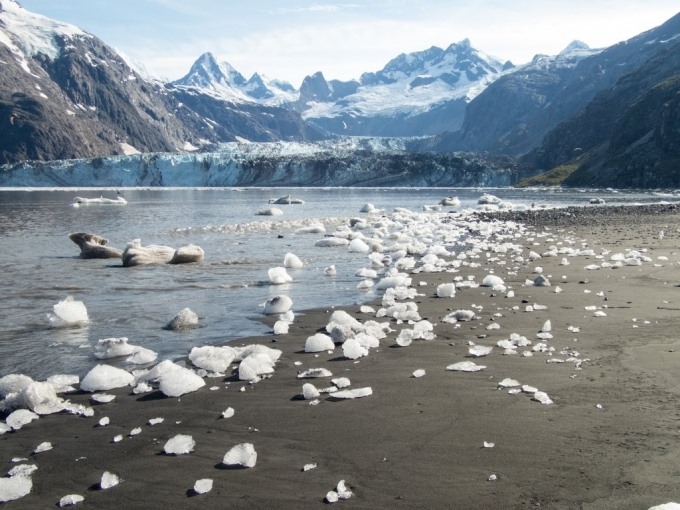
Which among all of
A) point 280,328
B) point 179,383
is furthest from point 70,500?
point 280,328

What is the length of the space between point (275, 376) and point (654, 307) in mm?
6533

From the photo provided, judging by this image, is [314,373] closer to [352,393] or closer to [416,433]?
[352,393]

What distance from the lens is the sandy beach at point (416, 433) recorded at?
14.6 ft

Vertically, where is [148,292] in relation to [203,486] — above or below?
below

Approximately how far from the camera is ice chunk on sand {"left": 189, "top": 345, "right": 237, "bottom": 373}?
742cm

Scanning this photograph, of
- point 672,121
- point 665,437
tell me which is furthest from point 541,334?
point 672,121

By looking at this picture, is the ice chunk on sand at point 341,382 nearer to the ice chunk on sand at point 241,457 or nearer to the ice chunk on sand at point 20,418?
the ice chunk on sand at point 241,457

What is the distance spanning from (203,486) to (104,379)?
2873 mm

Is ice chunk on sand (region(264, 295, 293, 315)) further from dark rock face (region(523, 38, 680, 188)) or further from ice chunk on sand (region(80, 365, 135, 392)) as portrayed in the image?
dark rock face (region(523, 38, 680, 188))

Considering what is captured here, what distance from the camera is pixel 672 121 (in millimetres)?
113438

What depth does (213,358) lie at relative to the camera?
7.50 metres

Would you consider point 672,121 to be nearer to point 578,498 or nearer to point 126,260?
point 126,260

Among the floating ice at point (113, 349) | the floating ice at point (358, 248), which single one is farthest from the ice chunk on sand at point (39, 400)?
the floating ice at point (358, 248)

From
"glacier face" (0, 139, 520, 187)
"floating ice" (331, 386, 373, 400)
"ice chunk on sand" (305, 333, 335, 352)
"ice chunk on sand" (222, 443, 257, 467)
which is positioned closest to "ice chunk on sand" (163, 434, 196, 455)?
"ice chunk on sand" (222, 443, 257, 467)
